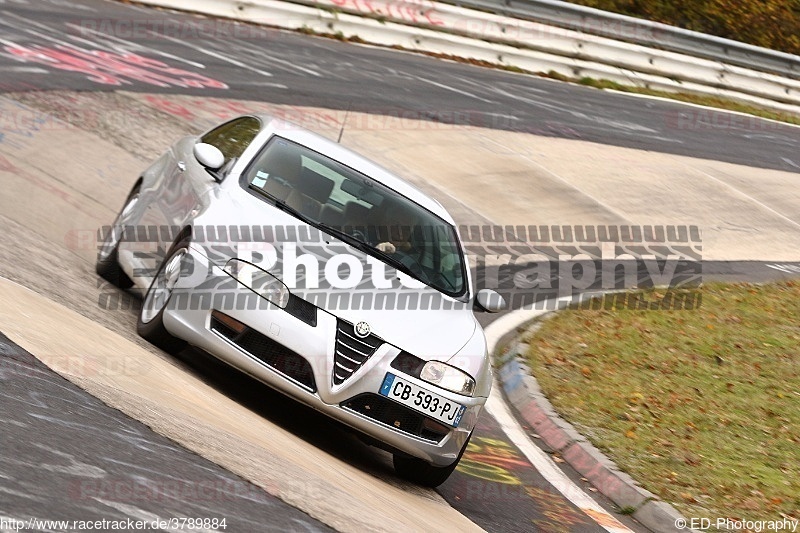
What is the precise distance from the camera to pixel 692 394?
→ 10281mm

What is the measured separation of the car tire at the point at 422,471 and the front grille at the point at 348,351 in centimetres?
81

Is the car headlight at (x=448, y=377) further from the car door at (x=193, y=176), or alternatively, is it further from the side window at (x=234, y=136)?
the side window at (x=234, y=136)

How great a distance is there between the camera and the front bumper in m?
6.40

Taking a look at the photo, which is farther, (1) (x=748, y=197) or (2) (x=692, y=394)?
(1) (x=748, y=197)

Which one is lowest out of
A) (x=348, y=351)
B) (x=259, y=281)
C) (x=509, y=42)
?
(x=348, y=351)

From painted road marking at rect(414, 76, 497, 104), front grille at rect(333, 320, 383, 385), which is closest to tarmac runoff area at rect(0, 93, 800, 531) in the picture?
front grille at rect(333, 320, 383, 385)

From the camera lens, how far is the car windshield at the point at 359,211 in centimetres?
749

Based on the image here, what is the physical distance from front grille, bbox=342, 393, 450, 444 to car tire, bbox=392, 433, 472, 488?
11.9 inches

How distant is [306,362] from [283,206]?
1444mm

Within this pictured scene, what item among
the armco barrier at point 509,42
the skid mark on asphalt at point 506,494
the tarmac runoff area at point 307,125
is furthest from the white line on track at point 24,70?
the skid mark on asphalt at point 506,494

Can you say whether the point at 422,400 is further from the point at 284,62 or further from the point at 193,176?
the point at 284,62

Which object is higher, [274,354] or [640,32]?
[640,32]

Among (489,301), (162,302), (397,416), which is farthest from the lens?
(489,301)

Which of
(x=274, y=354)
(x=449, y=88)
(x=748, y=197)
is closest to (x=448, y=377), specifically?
(x=274, y=354)
